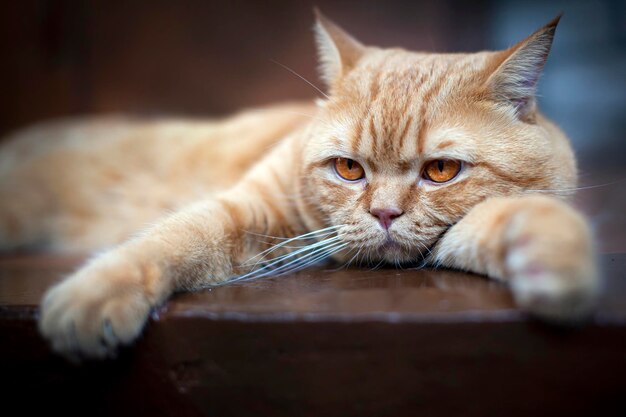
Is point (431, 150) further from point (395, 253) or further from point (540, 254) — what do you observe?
point (540, 254)

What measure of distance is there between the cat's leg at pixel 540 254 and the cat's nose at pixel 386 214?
0.67 ft

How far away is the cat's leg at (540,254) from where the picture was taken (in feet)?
3.15

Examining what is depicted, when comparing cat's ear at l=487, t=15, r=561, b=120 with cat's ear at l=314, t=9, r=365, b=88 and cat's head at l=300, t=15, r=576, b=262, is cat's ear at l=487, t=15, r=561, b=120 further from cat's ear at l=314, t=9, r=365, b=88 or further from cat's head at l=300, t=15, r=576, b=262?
cat's ear at l=314, t=9, r=365, b=88

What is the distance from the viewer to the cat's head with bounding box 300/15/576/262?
4.66 feet

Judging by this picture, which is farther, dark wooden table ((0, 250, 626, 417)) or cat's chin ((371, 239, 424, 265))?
cat's chin ((371, 239, 424, 265))

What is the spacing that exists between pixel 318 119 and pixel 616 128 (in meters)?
3.72

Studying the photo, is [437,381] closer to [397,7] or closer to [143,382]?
[143,382]

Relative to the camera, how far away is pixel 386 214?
142 centimetres

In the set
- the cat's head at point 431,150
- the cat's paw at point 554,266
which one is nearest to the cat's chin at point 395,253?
the cat's head at point 431,150

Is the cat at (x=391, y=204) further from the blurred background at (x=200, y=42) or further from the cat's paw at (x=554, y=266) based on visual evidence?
the blurred background at (x=200, y=42)

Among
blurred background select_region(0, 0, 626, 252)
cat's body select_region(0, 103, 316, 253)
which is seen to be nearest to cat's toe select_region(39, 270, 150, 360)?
cat's body select_region(0, 103, 316, 253)

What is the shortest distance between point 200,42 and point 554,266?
331cm

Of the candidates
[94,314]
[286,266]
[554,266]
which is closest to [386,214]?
[286,266]

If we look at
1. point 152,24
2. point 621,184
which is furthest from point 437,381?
point 152,24
